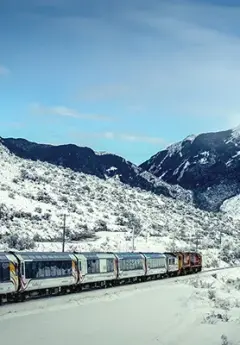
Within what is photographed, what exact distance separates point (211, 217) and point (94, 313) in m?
111

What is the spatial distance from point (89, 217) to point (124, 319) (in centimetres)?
6261

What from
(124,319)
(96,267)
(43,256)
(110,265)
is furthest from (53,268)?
(124,319)

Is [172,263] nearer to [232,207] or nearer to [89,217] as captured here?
[89,217]

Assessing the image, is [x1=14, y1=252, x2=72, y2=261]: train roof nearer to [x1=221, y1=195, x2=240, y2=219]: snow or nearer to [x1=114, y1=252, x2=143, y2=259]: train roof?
[x1=114, y1=252, x2=143, y2=259]: train roof

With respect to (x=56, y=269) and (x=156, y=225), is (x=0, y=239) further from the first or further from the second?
(x=156, y=225)

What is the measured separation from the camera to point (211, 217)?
13762 cm

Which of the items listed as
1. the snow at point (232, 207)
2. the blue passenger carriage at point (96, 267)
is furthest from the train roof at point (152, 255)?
the snow at point (232, 207)

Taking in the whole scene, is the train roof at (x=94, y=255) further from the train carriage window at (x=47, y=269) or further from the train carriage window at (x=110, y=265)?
the train carriage window at (x=47, y=269)

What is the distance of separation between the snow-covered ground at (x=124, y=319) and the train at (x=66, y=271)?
1133 millimetres

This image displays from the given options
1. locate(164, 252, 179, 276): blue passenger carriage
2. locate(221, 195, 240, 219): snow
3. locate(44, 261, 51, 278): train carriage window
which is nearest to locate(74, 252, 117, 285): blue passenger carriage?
locate(44, 261, 51, 278): train carriage window

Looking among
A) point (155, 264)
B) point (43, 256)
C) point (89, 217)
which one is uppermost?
point (89, 217)

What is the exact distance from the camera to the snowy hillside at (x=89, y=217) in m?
75.2

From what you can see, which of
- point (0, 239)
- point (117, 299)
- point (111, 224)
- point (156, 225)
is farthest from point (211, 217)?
point (117, 299)

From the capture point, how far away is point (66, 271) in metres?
36.9
